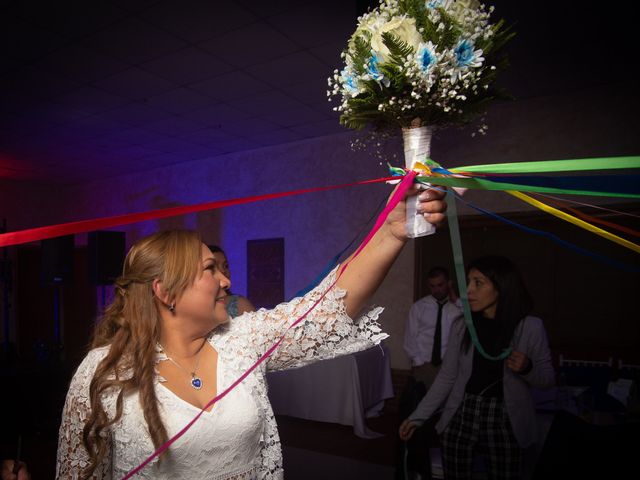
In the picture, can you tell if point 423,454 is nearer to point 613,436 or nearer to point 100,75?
point 613,436

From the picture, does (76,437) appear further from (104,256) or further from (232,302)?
(104,256)

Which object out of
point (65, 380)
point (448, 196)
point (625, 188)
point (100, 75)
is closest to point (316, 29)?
point (100, 75)

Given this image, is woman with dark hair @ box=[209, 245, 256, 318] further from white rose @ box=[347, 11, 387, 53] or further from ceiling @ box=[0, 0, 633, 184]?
white rose @ box=[347, 11, 387, 53]

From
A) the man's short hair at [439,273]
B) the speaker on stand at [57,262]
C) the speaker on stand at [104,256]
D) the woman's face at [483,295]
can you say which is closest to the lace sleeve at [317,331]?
the woman's face at [483,295]

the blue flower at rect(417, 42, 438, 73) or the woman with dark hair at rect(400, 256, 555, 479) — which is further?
the woman with dark hair at rect(400, 256, 555, 479)

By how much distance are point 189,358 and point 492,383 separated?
1.57 meters

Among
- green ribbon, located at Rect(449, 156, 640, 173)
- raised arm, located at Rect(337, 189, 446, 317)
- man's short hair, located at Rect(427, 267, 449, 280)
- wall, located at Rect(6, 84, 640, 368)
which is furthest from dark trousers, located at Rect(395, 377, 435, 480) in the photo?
wall, located at Rect(6, 84, 640, 368)

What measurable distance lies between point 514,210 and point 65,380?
615cm

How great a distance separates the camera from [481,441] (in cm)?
214

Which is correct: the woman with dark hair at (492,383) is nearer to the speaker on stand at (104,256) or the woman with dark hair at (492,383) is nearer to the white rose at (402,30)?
the white rose at (402,30)

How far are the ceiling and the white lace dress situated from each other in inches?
84.2

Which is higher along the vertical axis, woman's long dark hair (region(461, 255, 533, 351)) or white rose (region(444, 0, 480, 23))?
white rose (region(444, 0, 480, 23))

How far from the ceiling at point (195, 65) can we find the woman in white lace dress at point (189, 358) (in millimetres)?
2055

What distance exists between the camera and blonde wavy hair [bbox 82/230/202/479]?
4.08ft
